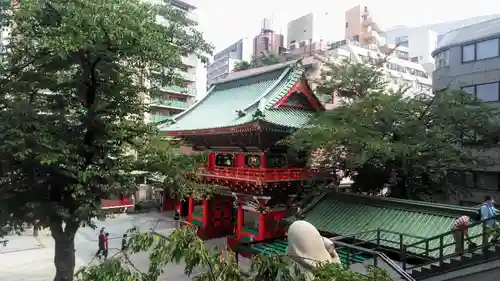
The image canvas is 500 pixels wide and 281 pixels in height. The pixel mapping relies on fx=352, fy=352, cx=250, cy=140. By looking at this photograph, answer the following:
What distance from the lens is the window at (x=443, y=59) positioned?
27.5 metres

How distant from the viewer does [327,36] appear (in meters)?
65.1

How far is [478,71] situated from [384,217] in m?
18.8

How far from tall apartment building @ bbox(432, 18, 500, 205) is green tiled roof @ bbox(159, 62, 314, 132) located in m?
12.6

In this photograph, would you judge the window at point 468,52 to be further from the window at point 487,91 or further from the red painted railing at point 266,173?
the red painted railing at point 266,173

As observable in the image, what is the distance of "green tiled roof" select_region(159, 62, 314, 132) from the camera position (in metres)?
19.6

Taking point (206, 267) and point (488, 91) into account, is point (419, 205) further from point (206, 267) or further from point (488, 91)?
point (488, 91)

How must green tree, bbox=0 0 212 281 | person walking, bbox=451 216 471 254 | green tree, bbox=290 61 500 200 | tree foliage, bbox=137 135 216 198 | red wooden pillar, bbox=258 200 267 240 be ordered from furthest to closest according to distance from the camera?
red wooden pillar, bbox=258 200 267 240, green tree, bbox=290 61 500 200, tree foliage, bbox=137 135 216 198, person walking, bbox=451 216 471 254, green tree, bbox=0 0 212 281

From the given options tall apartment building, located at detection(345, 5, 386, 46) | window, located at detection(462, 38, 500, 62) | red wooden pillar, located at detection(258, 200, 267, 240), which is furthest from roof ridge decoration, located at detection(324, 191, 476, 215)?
tall apartment building, located at detection(345, 5, 386, 46)

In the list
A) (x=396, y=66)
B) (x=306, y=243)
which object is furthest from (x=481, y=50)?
(x=396, y=66)

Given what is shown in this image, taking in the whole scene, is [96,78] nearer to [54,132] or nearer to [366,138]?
[54,132]

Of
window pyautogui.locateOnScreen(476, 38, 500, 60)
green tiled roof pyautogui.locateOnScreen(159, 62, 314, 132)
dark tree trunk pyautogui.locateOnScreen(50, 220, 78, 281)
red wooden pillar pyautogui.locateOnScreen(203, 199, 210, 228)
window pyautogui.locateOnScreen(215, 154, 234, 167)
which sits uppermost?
window pyautogui.locateOnScreen(476, 38, 500, 60)

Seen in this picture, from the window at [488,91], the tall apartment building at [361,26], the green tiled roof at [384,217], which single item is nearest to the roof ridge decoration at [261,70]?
the green tiled roof at [384,217]

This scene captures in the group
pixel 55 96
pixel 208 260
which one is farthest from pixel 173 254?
pixel 55 96

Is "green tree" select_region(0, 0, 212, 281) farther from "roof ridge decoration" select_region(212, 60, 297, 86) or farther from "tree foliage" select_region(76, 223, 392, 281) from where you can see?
"roof ridge decoration" select_region(212, 60, 297, 86)
